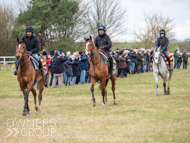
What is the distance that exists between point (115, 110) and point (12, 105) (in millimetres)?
4631

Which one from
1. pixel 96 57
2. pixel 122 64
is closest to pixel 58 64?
pixel 96 57

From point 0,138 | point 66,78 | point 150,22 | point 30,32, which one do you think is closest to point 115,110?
point 30,32

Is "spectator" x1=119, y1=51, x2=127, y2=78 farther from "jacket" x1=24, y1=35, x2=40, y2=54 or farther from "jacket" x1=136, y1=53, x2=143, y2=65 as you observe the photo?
"jacket" x1=24, y1=35, x2=40, y2=54

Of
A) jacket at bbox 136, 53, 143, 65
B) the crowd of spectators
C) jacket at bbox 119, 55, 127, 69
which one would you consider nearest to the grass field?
the crowd of spectators

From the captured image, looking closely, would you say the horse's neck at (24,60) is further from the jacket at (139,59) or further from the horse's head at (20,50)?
the jacket at (139,59)

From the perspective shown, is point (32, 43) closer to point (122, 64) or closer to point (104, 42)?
point (104, 42)

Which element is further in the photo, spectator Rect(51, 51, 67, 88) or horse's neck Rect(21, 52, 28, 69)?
spectator Rect(51, 51, 67, 88)

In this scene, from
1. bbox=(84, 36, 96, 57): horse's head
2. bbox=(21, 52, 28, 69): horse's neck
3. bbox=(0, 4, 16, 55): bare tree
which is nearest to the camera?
bbox=(21, 52, 28, 69): horse's neck

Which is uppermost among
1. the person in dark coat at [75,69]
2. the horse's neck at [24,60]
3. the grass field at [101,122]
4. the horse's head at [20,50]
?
the horse's head at [20,50]

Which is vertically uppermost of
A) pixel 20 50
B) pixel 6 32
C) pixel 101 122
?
pixel 6 32

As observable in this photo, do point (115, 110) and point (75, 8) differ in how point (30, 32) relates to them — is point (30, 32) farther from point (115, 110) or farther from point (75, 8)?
point (75, 8)

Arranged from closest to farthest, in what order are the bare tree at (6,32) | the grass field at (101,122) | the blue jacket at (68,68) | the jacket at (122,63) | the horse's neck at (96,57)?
1. the grass field at (101,122)
2. the horse's neck at (96,57)
3. the blue jacket at (68,68)
4. the jacket at (122,63)
5. the bare tree at (6,32)

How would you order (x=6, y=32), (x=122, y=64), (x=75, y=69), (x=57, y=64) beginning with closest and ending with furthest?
(x=57, y=64), (x=75, y=69), (x=122, y=64), (x=6, y=32)

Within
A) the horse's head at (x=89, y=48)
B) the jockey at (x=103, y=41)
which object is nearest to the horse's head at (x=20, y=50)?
the horse's head at (x=89, y=48)
